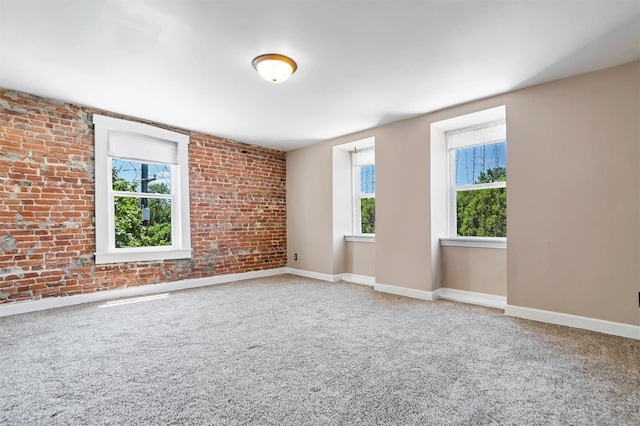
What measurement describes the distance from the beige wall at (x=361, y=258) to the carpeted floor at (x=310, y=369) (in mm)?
1702

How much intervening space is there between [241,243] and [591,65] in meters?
5.09

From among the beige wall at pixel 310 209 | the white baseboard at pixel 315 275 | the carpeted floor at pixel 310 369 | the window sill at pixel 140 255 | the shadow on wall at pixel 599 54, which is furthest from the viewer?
the beige wall at pixel 310 209

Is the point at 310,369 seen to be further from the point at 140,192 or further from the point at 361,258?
the point at 140,192

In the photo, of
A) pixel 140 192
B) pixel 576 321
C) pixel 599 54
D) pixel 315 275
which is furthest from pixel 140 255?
pixel 599 54

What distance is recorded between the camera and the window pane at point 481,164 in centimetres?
390

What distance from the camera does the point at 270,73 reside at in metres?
2.81

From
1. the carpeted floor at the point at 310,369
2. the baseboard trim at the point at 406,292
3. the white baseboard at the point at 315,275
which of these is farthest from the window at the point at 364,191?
the carpeted floor at the point at 310,369

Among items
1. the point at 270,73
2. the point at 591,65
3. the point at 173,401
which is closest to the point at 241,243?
the point at 270,73

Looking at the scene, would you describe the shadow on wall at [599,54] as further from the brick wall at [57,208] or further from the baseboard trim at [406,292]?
the brick wall at [57,208]

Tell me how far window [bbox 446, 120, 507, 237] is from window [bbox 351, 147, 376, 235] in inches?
53.7

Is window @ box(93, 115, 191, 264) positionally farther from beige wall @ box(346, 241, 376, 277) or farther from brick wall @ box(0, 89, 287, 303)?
beige wall @ box(346, 241, 376, 277)

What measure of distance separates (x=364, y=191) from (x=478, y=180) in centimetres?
193

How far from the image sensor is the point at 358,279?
5320mm

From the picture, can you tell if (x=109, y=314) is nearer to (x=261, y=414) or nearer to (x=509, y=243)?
(x=261, y=414)
